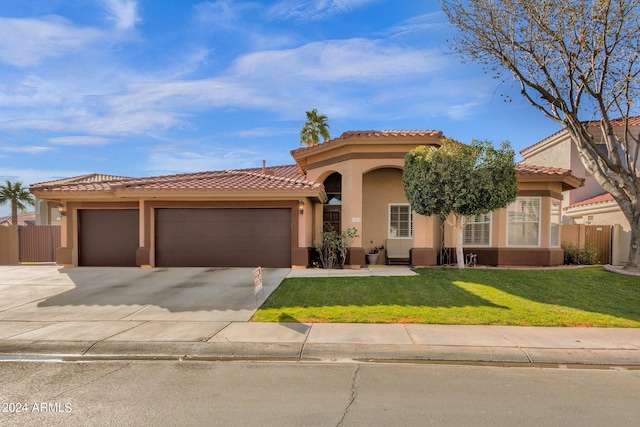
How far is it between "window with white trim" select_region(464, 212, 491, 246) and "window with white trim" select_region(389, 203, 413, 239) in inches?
89.4

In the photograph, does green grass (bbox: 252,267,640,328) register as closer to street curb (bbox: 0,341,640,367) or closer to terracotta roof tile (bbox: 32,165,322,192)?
street curb (bbox: 0,341,640,367)

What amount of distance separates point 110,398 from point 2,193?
1266 inches

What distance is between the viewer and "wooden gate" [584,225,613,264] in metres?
15.5

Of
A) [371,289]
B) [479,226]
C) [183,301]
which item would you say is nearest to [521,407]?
[371,289]

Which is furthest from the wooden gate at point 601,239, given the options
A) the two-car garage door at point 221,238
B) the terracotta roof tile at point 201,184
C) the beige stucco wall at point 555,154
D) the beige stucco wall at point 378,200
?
the two-car garage door at point 221,238

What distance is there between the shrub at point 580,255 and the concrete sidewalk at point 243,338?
30.8 ft

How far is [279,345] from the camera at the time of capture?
5.56m

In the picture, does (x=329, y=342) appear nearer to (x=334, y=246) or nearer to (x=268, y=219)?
(x=334, y=246)

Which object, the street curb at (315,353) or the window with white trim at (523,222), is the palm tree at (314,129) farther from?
the street curb at (315,353)

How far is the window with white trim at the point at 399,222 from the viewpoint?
14.7m

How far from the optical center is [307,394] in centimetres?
413

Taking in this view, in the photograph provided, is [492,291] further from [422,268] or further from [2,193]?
[2,193]

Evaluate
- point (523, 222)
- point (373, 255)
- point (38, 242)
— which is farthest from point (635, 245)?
point (38, 242)

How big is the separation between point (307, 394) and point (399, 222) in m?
11.4
